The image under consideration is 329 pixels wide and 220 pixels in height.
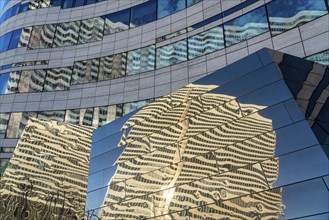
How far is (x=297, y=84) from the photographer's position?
43.2 feet

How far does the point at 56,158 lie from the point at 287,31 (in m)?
16.9

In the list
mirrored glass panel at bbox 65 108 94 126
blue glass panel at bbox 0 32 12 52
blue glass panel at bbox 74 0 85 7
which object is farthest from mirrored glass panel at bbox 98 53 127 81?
blue glass panel at bbox 0 32 12 52

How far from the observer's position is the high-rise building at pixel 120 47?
74.2 feet

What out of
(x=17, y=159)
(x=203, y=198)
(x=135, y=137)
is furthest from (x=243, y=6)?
(x=17, y=159)

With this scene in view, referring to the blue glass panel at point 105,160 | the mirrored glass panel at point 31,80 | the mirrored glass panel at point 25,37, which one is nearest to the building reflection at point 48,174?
the blue glass panel at point 105,160

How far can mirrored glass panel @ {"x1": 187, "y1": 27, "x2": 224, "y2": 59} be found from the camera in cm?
2519

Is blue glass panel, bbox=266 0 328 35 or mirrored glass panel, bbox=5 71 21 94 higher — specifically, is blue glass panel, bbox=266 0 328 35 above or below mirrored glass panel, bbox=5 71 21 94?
below

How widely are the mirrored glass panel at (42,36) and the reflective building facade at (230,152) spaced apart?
19.6 metres

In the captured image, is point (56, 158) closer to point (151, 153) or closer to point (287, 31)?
point (151, 153)

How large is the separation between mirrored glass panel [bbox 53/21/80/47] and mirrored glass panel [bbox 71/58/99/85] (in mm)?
2923

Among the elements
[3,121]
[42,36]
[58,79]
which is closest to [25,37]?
[42,36]

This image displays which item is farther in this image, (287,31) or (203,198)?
(287,31)

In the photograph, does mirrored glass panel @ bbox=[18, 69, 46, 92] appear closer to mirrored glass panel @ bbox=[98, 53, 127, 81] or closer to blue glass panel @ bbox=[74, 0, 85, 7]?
mirrored glass panel @ bbox=[98, 53, 127, 81]

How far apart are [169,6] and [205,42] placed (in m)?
5.99
